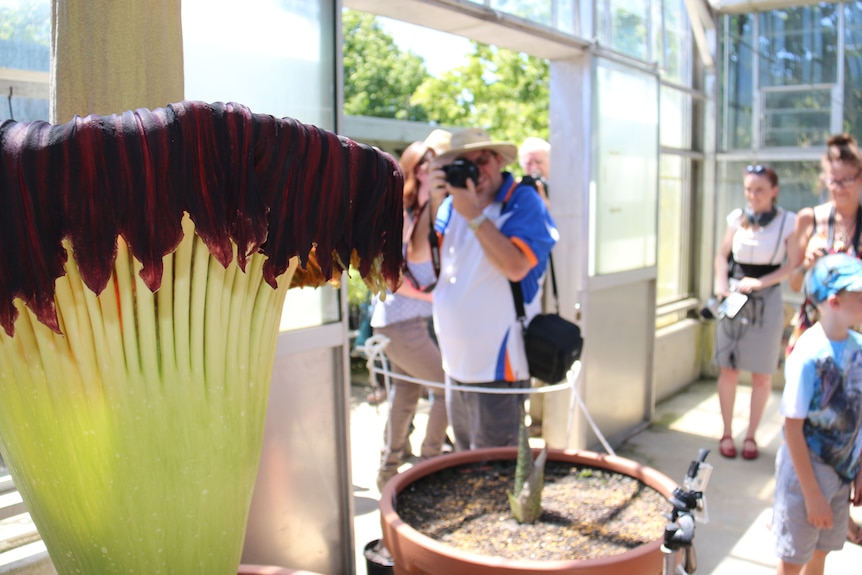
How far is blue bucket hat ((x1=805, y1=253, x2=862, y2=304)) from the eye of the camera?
1.98 meters

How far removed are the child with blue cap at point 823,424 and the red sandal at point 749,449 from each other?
6.02 feet

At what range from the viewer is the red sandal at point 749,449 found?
3.87m

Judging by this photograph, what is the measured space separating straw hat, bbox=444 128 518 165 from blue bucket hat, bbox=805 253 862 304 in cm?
98

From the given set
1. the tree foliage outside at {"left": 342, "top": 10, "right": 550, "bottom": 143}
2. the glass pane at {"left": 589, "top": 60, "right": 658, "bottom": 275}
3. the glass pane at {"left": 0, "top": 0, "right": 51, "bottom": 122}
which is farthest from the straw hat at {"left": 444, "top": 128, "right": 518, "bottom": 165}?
the tree foliage outside at {"left": 342, "top": 10, "right": 550, "bottom": 143}

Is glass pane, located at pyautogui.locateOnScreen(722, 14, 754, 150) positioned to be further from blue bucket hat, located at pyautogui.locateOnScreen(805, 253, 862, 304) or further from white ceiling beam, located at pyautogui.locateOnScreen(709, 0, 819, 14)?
blue bucket hat, located at pyautogui.locateOnScreen(805, 253, 862, 304)

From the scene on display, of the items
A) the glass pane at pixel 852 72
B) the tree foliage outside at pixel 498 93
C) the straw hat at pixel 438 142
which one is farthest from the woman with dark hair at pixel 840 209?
the tree foliage outside at pixel 498 93

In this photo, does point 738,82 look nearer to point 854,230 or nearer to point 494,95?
point 854,230

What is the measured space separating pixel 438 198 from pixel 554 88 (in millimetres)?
1599

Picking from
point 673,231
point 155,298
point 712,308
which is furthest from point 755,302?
point 155,298

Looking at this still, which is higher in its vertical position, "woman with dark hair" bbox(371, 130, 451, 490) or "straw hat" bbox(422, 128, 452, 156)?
"straw hat" bbox(422, 128, 452, 156)

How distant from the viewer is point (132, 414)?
34.3 inches

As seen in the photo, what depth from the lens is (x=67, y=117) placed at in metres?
0.95

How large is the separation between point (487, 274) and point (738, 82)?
3.82 m

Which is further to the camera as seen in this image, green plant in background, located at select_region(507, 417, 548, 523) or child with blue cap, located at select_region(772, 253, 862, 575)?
child with blue cap, located at select_region(772, 253, 862, 575)
